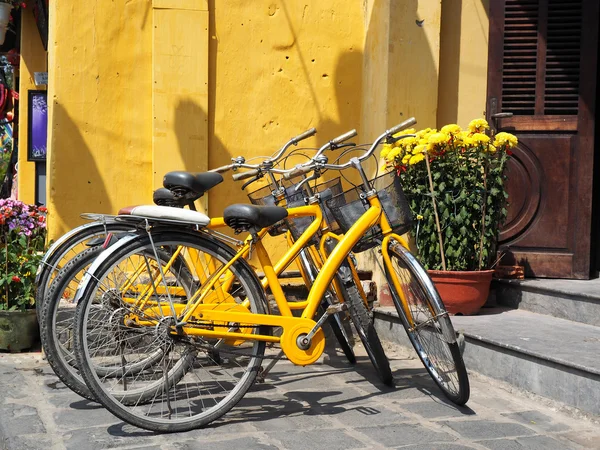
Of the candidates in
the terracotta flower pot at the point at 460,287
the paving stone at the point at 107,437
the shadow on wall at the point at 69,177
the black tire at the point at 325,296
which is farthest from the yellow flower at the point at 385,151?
the paving stone at the point at 107,437

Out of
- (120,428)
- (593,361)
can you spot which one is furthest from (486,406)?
(120,428)

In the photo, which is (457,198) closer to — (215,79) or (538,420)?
(538,420)

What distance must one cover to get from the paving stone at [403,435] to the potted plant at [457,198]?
1.70 meters

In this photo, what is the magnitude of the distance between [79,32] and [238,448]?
3.65 meters

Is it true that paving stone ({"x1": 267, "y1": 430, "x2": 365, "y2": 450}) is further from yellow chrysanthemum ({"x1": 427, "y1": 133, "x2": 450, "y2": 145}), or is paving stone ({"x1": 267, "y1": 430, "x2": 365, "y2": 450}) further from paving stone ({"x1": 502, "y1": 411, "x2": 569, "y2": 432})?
yellow chrysanthemum ({"x1": 427, "y1": 133, "x2": 450, "y2": 145})

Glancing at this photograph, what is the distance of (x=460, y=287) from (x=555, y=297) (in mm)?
698

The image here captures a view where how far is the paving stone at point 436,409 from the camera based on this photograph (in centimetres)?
414

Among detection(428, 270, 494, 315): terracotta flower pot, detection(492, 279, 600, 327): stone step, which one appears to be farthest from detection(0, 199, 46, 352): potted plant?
detection(492, 279, 600, 327): stone step

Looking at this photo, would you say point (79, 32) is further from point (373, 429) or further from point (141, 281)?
point (373, 429)

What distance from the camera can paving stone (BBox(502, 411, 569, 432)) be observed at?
3.97 meters

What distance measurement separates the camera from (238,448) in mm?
3566

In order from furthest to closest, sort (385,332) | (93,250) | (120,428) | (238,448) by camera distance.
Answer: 1. (385,332)
2. (93,250)
3. (120,428)
4. (238,448)

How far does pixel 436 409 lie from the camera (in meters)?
4.23

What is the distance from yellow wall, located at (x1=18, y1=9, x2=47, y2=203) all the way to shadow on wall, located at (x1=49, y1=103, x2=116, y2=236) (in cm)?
593
